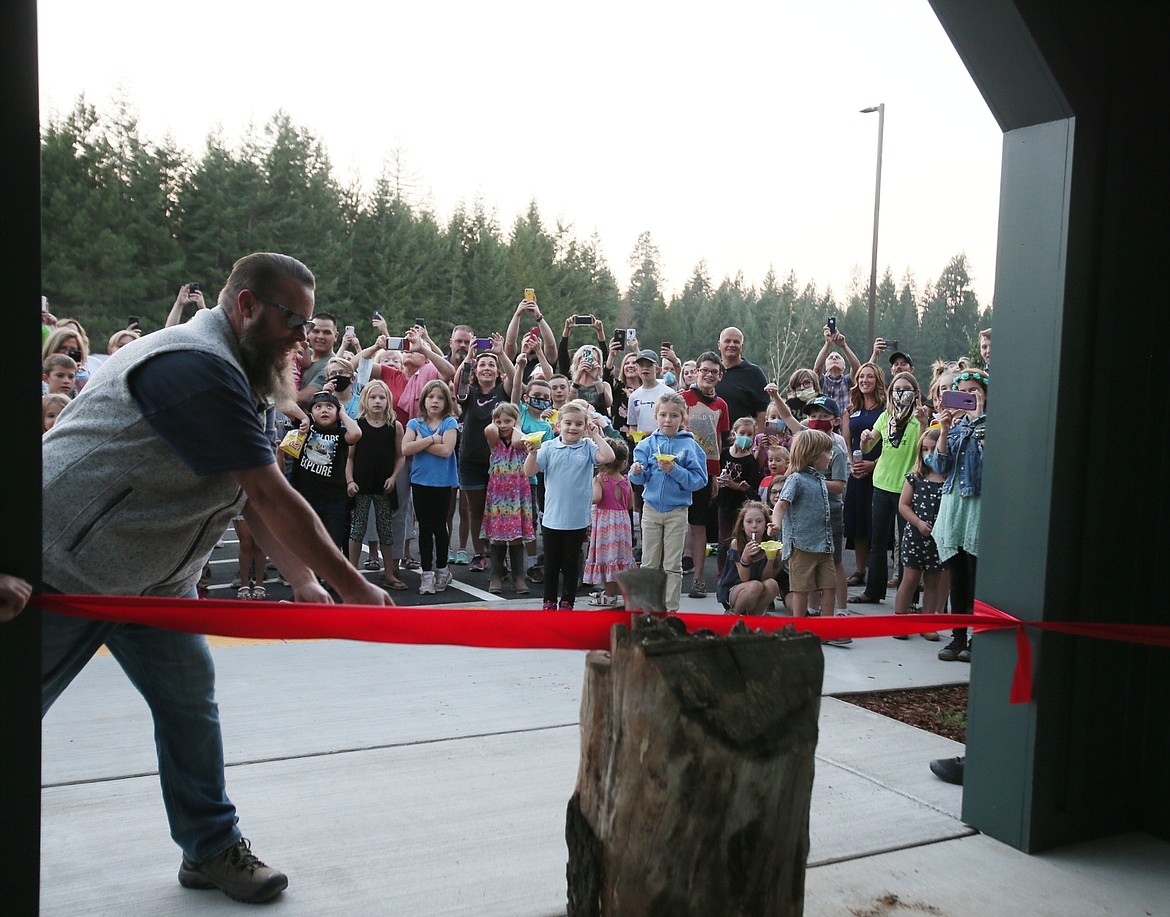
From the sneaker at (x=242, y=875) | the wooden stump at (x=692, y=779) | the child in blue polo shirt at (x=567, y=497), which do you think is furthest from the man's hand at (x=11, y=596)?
the child in blue polo shirt at (x=567, y=497)

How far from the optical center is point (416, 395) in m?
9.96

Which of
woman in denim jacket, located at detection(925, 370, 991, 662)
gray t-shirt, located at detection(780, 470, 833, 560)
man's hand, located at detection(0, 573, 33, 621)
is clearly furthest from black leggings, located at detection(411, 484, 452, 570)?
man's hand, located at detection(0, 573, 33, 621)

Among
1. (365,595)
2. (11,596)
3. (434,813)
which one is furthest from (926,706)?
(11,596)

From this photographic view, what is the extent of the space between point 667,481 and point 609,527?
54 centimetres

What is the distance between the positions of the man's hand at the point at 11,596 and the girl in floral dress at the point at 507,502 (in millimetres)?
6091

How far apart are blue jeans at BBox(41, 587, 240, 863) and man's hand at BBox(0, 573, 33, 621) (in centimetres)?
84

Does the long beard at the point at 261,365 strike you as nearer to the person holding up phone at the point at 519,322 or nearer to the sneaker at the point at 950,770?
the sneaker at the point at 950,770

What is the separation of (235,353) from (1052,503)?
2.70 meters

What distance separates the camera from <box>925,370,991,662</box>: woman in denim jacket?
612 cm

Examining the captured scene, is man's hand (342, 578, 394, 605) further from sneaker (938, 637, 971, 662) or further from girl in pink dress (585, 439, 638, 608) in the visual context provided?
sneaker (938, 637, 971, 662)

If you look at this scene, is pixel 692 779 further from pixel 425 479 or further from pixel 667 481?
pixel 425 479

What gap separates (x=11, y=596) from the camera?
198 centimetres

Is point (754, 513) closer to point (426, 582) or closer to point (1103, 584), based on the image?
point (426, 582)

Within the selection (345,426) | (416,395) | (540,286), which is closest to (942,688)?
(345,426)
